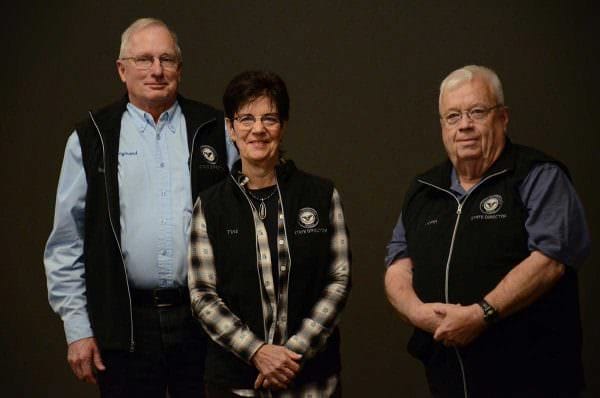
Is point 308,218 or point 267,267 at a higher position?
point 308,218

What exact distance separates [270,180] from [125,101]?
0.65 metres

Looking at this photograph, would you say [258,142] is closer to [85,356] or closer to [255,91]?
[255,91]

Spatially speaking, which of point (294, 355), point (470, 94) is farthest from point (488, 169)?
point (294, 355)

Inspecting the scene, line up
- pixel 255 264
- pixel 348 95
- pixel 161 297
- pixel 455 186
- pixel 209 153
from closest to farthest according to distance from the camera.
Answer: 1. pixel 255 264
2. pixel 455 186
3. pixel 161 297
4. pixel 209 153
5. pixel 348 95

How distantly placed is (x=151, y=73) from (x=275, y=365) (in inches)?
40.7

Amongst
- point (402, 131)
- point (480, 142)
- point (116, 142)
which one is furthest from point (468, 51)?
point (116, 142)

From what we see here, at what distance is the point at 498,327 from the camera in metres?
2.75

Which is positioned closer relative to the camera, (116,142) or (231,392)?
(231,392)

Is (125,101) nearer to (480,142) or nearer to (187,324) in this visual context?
(187,324)

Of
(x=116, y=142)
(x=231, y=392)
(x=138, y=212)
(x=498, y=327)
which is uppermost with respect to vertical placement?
(x=116, y=142)

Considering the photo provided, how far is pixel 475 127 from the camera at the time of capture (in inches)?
112

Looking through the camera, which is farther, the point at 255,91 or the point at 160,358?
the point at 160,358

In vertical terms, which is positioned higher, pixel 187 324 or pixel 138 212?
pixel 138 212

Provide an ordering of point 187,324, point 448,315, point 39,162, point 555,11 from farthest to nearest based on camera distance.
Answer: point 39,162 < point 555,11 < point 187,324 < point 448,315
